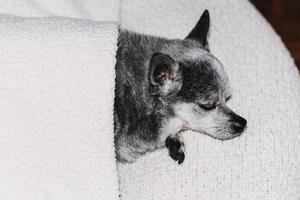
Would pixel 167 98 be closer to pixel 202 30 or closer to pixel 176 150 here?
pixel 176 150

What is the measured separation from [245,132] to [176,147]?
0.21 metres

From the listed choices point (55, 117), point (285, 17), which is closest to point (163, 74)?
point (55, 117)

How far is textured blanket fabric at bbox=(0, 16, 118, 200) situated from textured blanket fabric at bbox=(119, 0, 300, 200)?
0.20 m

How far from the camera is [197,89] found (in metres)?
1.59

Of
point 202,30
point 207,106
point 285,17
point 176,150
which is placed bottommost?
point 176,150

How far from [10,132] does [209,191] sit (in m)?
0.56

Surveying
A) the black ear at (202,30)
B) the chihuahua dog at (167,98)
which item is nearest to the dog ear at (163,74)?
the chihuahua dog at (167,98)

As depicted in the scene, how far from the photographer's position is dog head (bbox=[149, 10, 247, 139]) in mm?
1582

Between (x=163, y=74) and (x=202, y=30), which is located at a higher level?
(x=202, y=30)

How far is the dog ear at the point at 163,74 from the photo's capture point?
150 centimetres

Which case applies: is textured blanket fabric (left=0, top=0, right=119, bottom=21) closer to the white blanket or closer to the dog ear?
the white blanket

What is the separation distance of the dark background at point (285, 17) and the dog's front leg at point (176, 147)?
1442 mm

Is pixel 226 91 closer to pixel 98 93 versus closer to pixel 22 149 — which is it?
pixel 98 93

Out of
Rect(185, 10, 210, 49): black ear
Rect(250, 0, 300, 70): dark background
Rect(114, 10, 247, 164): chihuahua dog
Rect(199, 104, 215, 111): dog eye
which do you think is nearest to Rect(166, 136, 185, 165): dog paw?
Rect(114, 10, 247, 164): chihuahua dog
